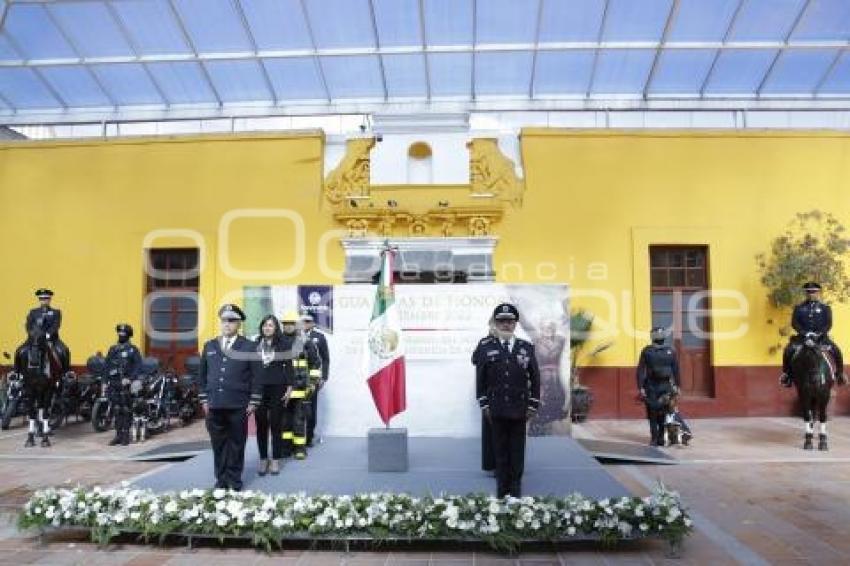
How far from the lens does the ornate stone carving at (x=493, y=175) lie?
42.0ft

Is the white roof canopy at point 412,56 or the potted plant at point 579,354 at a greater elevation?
the white roof canopy at point 412,56

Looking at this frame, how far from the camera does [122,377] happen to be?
9.86m

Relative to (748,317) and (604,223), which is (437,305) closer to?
(604,223)

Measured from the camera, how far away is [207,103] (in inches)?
568

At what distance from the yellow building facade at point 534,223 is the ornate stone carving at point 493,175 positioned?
20cm

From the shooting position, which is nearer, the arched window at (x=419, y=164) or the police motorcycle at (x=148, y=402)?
the police motorcycle at (x=148, y=402)

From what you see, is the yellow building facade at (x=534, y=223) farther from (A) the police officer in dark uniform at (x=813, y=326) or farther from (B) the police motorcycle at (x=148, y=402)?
(A) the police officer in dark uniform at (x=813, y=326)

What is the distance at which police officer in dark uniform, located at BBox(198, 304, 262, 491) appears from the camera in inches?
245

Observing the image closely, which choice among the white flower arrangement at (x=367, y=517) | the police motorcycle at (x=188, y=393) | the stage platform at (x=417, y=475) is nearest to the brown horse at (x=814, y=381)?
the stage platform at (x=417, y=475)

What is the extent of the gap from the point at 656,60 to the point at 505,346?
9.17 meters

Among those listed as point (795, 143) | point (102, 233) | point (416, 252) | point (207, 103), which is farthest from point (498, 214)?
point (102, 233)

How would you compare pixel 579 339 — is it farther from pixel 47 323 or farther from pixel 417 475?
pixel 47 323

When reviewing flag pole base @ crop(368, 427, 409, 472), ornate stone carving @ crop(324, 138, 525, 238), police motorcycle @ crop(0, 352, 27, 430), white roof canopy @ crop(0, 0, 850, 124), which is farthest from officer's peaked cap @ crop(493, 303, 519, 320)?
police motorcycle @ crop(0, 352, 27, 430)

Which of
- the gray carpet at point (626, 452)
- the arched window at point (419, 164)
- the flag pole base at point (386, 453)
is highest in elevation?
the arched window at point (419, 164)
